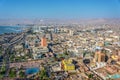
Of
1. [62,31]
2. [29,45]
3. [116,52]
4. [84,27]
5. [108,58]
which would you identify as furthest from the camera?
[84,27]

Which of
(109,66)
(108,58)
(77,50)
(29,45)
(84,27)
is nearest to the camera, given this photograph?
(109,66)

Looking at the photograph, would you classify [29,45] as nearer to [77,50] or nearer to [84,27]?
[77,50]

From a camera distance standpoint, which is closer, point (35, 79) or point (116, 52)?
point (35, 79)

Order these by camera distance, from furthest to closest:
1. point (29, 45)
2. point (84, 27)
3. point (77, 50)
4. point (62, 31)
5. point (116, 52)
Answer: point (84, 27) < point (62, 31) < point (29, 45) < point (77, 50) < point (116, 52)

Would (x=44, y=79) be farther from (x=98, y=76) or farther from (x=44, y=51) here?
(x=44, y=51)

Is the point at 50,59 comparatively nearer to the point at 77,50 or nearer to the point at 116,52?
the point at 77,50

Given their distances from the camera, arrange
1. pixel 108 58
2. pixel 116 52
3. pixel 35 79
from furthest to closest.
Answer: pixel 116 52, pixel 108 58, pixel 35 79

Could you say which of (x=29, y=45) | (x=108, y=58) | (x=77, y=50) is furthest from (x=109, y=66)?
(x=29, y=45)

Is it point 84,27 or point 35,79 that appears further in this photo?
point 84,27

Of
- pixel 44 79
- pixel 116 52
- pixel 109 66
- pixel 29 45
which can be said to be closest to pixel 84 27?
pixel 29 45
